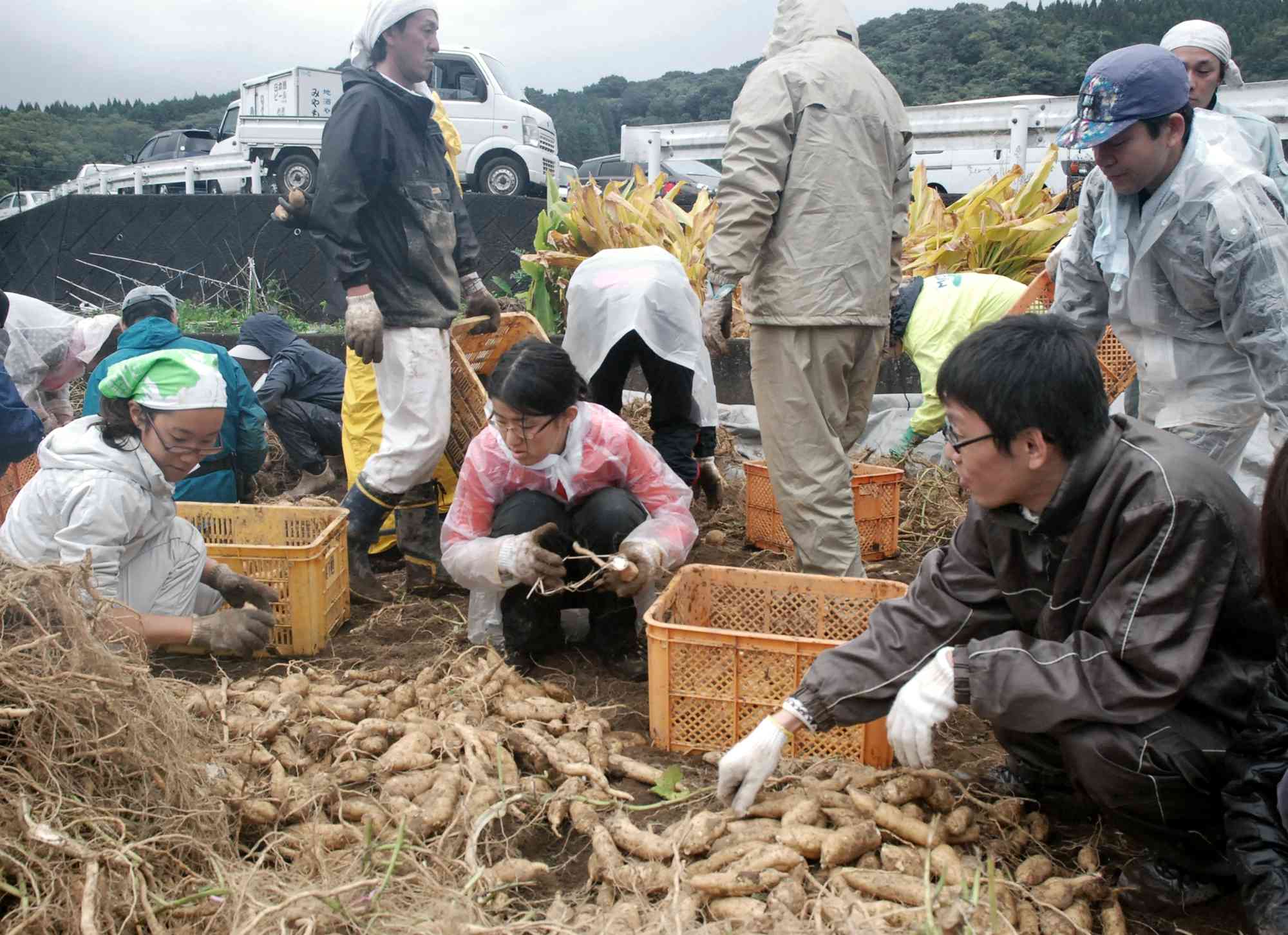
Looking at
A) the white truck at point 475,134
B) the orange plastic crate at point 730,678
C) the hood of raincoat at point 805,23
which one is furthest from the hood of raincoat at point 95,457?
the white truck at point 475,134

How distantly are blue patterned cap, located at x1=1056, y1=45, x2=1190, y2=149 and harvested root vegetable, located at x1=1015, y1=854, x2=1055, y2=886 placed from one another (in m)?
1.63

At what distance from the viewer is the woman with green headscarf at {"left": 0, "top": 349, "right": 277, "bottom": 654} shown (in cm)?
264

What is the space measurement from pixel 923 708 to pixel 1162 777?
410mm

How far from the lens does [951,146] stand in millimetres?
8086

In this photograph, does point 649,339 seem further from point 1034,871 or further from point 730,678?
point 1034,871

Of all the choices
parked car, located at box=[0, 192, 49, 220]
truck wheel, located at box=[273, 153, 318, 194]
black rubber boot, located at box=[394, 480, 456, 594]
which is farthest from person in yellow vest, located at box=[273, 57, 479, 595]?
parked car, located at box=[0, 192, 49, 220]

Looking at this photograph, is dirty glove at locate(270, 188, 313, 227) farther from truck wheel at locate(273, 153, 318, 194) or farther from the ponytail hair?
truck wheel at locate(273, 153, 318, 194)

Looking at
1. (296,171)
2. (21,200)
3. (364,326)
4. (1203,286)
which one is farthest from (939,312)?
(21,200)

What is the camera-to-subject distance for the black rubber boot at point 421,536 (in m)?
3.82

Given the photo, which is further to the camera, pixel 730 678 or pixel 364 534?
pixel 364 534

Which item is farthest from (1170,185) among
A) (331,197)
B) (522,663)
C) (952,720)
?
(331,197)

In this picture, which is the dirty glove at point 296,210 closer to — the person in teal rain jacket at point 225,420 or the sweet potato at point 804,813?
the person in teal rain jacket at point 225,420

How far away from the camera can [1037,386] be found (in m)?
1.79

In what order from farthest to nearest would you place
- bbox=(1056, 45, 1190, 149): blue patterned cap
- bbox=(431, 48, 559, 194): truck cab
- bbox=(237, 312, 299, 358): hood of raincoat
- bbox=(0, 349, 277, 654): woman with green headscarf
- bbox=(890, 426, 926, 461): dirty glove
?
bbox=(431, 48, 559, 194): truck cab
bbox=(237, 312, 299, 358): hood of raincoat
bbox=(890, 426, 926, 461): dirty glove
bbox=(0, 349, 277, 654): woman with green headscarf
bbox=(1056, 45, 1190, 149): blue patterned cap
